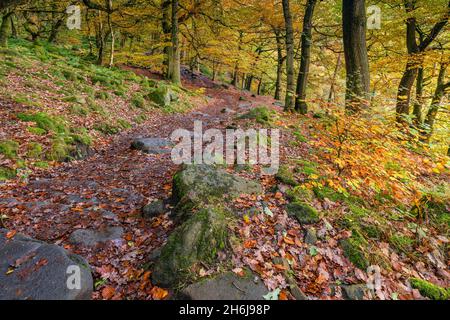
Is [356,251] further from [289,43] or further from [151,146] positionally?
[289,43]

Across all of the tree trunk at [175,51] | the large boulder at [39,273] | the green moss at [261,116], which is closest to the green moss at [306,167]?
the green moss at [261,116]

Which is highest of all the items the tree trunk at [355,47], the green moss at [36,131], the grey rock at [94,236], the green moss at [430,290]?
the tree trunk at [355,47]

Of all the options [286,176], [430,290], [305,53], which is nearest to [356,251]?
[430,290]

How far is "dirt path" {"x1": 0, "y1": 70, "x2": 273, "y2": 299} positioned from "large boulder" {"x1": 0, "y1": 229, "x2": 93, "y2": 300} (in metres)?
0.36

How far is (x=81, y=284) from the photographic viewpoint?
290 centimetres

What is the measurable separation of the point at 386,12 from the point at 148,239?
42.3 ft

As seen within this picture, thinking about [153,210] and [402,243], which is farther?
[153,210]

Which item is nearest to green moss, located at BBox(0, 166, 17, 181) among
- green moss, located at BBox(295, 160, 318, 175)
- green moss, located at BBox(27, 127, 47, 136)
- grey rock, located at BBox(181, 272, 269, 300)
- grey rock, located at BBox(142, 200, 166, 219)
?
green moss, located at BBox(27, 127, 47, 136)

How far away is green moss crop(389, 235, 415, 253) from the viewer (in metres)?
4.07

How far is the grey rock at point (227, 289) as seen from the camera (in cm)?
296

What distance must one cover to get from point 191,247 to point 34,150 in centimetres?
525

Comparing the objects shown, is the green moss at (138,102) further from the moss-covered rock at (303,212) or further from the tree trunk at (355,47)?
the moss-covered rock at (303,212)

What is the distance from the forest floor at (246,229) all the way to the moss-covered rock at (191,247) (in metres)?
0.19

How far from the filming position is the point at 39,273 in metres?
2.96
